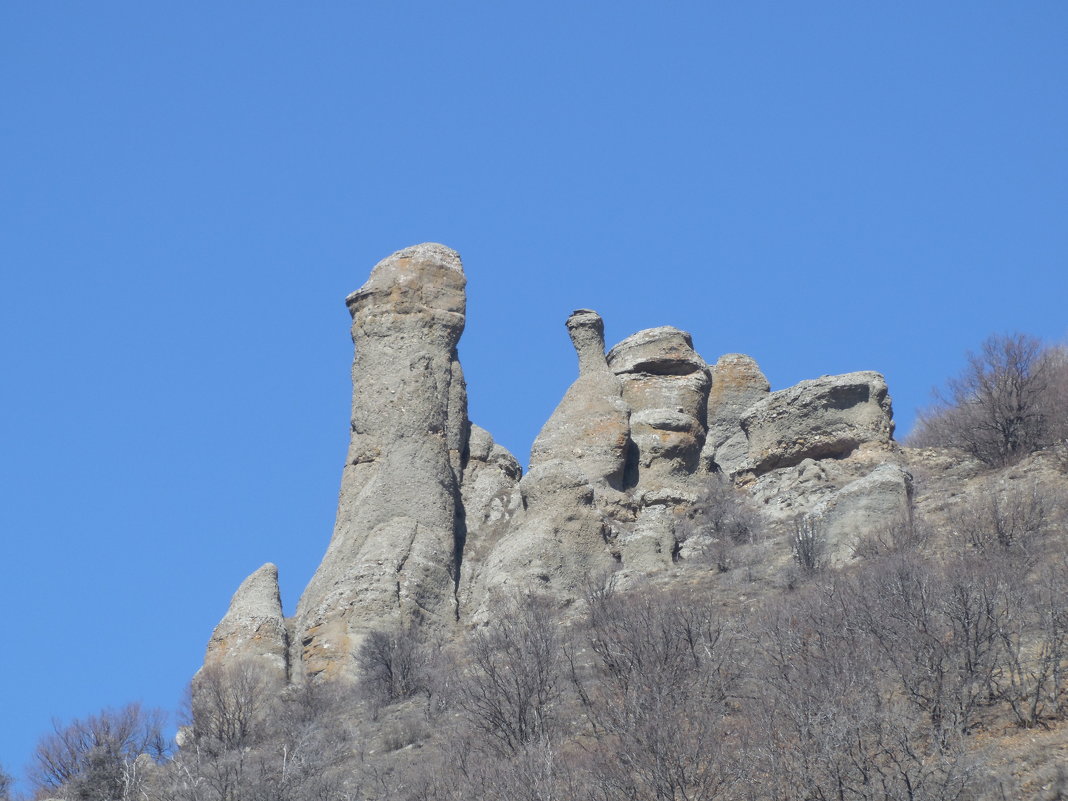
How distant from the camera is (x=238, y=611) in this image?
4012 centimetres

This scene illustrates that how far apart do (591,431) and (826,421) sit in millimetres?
5991

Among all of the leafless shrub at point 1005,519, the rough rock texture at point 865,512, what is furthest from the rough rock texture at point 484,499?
the leafless shrub at point 1005,519

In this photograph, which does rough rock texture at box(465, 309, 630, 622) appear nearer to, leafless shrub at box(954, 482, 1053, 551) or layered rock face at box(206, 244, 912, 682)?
layered rock face at box(206, 244, 912, 682)

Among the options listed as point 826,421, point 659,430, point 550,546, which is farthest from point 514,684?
point 826,421

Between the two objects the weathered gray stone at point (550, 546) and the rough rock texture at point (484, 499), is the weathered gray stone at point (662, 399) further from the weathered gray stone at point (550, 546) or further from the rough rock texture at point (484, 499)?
the weathered gray stone at point (550, 546)

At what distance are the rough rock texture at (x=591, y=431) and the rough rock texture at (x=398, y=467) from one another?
2.33 meters

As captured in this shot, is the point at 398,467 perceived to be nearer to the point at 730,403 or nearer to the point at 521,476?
the point at 521,476

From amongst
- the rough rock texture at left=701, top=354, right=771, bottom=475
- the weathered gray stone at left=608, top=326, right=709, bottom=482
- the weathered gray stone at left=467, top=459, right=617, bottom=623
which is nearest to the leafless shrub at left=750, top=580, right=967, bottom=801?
the weathered gray stone at left=467, top=459, right=617, bottom=623

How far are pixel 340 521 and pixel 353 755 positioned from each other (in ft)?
36.6

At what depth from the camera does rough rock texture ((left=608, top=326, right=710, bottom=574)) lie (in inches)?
1593

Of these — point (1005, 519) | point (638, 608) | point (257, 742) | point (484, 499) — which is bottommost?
point (257, 742)

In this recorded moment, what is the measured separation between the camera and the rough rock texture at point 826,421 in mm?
44312

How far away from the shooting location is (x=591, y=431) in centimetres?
4422

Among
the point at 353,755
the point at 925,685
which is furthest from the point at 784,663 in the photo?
the point at 353,755
